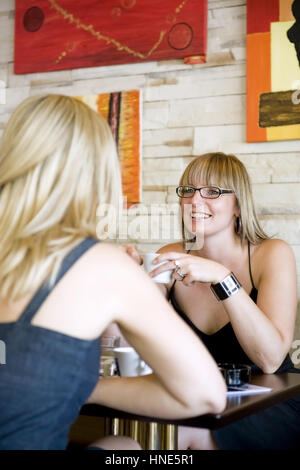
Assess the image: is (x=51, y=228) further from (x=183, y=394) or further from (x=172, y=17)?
(x=172, y=17)

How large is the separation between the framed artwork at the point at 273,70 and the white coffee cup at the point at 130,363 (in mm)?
1572

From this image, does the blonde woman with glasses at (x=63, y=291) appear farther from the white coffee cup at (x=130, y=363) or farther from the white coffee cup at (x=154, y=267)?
the white coffee cup at (x=154, y=267)

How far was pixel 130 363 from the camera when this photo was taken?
1.53 metres

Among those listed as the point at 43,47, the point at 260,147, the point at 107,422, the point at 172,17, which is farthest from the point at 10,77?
the point at 107,422

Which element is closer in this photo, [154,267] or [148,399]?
[148,399]

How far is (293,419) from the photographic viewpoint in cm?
178

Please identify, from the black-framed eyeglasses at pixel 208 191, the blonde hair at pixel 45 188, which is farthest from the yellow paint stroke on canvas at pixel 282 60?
the blonde hair at pixel 45 188

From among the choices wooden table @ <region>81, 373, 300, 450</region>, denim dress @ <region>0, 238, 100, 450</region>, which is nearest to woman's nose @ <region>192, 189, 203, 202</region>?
wooden table @ <region>81, 373, 300, 450</region>

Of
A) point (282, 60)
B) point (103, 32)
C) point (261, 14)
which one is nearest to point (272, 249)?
point (282, 60)

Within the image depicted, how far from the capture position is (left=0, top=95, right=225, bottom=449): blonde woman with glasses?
106 centimetres

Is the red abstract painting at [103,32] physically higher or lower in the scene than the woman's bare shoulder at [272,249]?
higher

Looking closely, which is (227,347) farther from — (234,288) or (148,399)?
(148,399)

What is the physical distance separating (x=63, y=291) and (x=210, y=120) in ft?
6.73

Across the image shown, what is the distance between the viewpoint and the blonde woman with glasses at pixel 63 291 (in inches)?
41.6
